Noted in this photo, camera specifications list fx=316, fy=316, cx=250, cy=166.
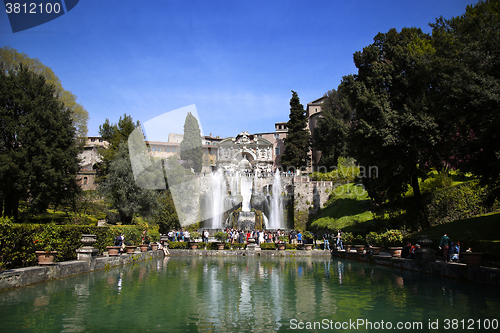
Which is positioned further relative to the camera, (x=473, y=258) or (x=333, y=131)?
(x=333, y=131)

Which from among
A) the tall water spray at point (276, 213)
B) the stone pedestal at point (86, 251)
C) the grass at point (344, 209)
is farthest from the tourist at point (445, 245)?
the tall water spray at point (276, 213)

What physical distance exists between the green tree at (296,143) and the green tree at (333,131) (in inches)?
104

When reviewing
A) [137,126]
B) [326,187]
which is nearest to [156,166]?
[137,126]

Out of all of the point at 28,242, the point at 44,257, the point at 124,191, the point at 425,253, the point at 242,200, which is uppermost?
the point at 124,191

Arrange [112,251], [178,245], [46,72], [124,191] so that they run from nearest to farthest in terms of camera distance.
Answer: [112,251]
[178,245]
[124,191]
[46,72]

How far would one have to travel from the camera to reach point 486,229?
45.2ft

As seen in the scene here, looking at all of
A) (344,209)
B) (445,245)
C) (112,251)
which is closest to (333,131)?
(344,209)

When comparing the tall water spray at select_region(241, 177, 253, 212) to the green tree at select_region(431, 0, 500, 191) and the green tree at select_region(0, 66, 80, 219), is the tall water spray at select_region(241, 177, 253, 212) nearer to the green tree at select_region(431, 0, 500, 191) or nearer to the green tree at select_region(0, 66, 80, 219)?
the green tree at select_region(0, 66, 80, 219)

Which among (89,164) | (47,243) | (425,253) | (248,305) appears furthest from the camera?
(89,164)

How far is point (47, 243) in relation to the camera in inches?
398

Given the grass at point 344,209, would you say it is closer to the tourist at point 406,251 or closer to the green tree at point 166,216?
the tourist at point 406,251

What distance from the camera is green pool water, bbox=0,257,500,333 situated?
200 inches

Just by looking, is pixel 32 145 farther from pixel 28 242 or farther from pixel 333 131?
pixel 333 131

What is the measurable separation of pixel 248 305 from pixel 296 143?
156ft
